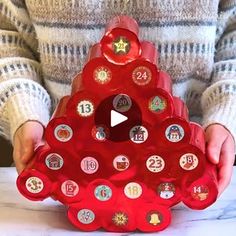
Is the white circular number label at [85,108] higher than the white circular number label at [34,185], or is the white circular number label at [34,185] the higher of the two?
the white circular number label at [85,108]

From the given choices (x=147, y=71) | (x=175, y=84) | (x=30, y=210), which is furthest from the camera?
(x=175, y=84)

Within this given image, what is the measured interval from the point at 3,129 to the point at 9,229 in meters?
0.27

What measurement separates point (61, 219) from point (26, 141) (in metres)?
0.10

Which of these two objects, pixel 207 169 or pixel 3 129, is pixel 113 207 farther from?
pixel 3 129

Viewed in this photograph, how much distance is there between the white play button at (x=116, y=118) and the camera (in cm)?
68

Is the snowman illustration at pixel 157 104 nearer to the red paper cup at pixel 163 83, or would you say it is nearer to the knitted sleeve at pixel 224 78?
the red paper cup at pixel 163 83

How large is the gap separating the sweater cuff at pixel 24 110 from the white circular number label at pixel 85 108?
15 cm

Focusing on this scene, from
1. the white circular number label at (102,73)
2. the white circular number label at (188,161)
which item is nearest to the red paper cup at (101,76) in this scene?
the white circular number label at (102,73)

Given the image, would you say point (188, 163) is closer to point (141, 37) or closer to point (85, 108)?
point (85, 108)

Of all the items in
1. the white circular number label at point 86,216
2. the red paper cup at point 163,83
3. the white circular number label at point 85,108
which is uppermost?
the red paper cup at point 163,83

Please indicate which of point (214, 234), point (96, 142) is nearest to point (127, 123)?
point (96, 142)

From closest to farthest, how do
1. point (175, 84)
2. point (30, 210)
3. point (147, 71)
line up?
point (147, 71), point (30, 210), point (175, 84)

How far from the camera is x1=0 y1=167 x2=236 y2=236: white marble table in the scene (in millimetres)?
733

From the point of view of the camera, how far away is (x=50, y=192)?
0.73 m
